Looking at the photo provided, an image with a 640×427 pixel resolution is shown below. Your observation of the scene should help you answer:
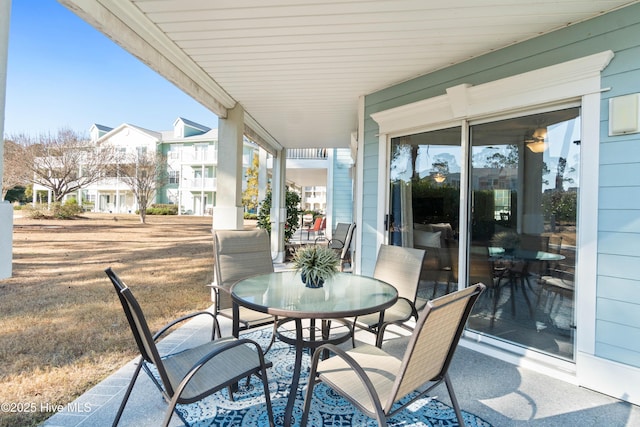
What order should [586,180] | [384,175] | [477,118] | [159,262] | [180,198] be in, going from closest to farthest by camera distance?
[586,180]
[477,118]
[384,175]
[159,262]
[180,198]

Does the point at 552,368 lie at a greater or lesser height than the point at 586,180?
lesser

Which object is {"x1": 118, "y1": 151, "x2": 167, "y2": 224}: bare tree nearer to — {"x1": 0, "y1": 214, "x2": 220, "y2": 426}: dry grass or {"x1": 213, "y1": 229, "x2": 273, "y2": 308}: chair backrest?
{"x1": 0, "y1": 214, "x2": 220, "y2": 426}: dry grass

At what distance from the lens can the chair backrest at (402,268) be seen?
105 inches

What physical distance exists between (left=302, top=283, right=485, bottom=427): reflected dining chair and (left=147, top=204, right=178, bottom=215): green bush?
76.2 feet

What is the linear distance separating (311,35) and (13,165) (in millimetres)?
17391

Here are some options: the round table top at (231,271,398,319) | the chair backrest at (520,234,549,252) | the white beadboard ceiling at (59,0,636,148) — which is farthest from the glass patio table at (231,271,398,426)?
the white beadboard ceiling at (59,0,636,148)

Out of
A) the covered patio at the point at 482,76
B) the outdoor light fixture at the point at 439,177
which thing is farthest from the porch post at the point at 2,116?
the outdoor light fixture at the point at 439,177

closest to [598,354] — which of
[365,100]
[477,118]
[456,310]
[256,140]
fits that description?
[456,310]

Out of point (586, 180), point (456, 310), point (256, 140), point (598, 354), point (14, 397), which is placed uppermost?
point (256, 140)

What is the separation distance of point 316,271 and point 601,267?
82.3 inches

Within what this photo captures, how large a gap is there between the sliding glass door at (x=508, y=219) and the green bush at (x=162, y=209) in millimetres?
22087

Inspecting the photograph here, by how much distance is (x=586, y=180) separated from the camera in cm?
234

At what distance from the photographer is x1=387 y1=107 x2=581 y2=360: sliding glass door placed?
257 centimetres

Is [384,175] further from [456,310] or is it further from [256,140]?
[256,140]
